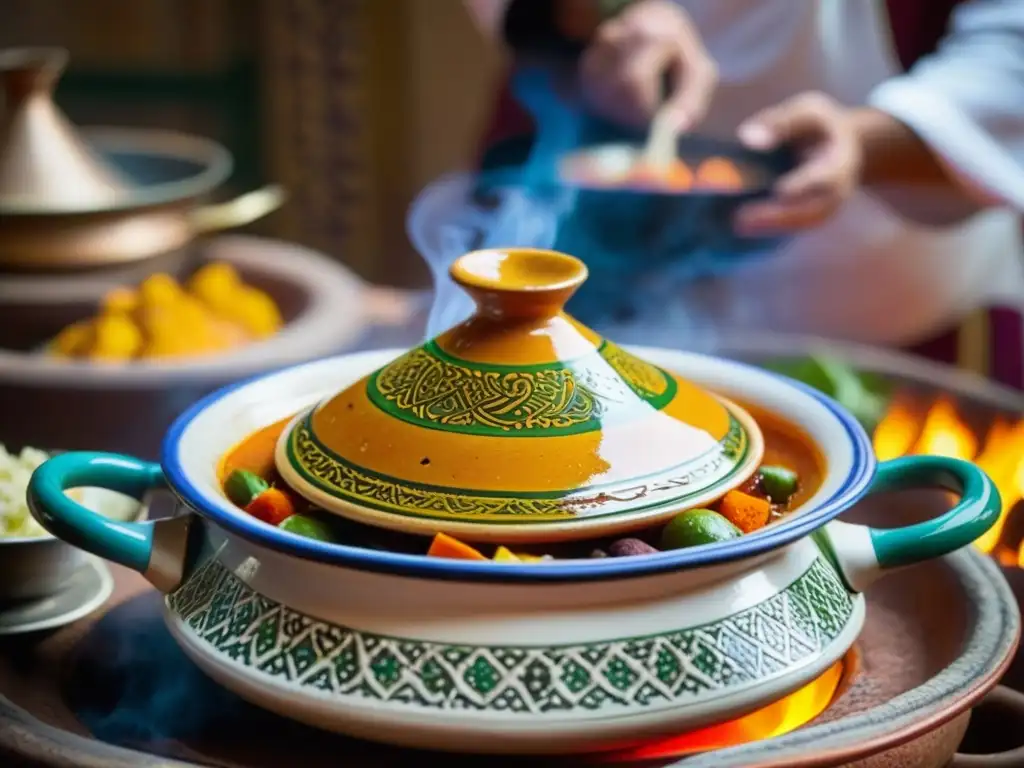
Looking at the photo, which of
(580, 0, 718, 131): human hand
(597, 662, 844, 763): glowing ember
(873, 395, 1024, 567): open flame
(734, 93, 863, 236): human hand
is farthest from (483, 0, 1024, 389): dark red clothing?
(597, 662, 844, 763): glowing ember

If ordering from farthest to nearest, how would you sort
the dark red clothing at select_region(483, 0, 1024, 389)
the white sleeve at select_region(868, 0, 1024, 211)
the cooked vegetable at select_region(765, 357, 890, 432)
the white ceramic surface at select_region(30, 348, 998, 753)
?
the dark red clothing at select_region(483, 0, 1024, 389) < the white sleeve at select_region(868, 0, 1024, 211) < the cooked vegetable at select_region(765, 357, 890, 432) < the white ceramic surface at select_region(30, 348, 998, 753)

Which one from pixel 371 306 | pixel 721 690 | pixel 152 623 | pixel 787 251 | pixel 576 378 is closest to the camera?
pixel 721 690

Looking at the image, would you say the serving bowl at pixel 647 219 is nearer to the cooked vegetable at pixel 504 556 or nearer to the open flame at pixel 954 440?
the open flame at pixel 954 440

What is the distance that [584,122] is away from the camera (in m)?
2.27

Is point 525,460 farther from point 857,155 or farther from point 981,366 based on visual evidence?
point 981,366

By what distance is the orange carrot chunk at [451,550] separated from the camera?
2.51 ft

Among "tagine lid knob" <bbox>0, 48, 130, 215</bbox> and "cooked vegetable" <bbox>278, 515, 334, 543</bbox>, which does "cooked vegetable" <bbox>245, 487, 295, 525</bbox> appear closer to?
"cooked vegetable" <bbox>278, 515, 334, 543</bbox>

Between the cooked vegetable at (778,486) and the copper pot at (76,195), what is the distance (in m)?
1.17

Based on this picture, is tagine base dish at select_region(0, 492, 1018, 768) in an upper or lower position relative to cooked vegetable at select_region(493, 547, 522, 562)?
lower

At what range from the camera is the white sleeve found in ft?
6.90

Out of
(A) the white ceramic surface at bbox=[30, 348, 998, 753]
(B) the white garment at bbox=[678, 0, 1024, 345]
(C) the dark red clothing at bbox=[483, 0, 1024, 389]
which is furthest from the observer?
(C) the dark red clothing at bbox=[483, 0, 1024, 389]

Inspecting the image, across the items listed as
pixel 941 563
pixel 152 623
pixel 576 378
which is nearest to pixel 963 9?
pixel 941 563

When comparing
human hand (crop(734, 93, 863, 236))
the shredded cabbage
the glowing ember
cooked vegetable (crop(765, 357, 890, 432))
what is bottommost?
cooked vegetable (crop(765, 357, 890, 432))

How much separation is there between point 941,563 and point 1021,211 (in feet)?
4.34
